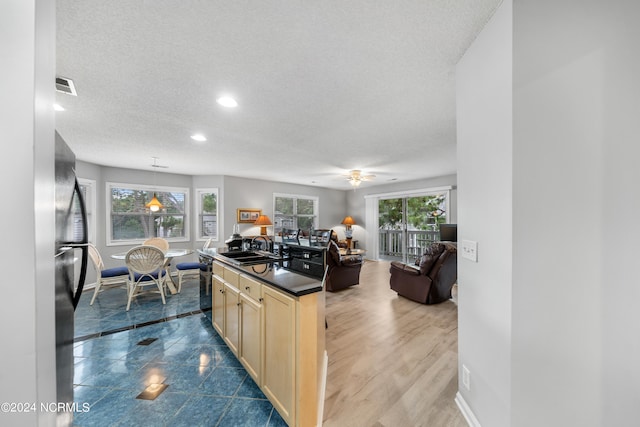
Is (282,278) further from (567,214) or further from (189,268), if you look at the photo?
(189,268)

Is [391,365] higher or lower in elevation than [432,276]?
lower

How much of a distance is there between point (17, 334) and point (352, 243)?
25.3 feet

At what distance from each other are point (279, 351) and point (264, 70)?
6.58 feet

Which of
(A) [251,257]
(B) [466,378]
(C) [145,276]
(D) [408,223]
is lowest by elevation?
(B) [466,378]

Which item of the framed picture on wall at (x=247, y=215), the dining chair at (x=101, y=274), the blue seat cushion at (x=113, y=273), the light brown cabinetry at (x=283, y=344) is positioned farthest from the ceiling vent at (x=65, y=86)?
the framed picture on wall at (x=247, y=215)

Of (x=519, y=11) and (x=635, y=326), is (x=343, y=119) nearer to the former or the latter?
(x=519, y=11)

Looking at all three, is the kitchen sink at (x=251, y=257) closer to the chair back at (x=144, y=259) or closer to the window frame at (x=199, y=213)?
the chair back at (x=144, y=259)

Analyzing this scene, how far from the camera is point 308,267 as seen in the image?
1.90 meters

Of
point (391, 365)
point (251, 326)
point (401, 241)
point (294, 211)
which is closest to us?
point (251, 326)

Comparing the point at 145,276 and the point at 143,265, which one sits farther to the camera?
the point at 145,276

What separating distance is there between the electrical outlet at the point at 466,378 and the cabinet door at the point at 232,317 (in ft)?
5.86

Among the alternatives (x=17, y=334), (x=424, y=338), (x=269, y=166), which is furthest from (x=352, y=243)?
(x=17, y=334)

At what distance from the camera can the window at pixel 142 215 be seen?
16.8 ft

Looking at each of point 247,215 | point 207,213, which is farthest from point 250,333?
point 207,213
